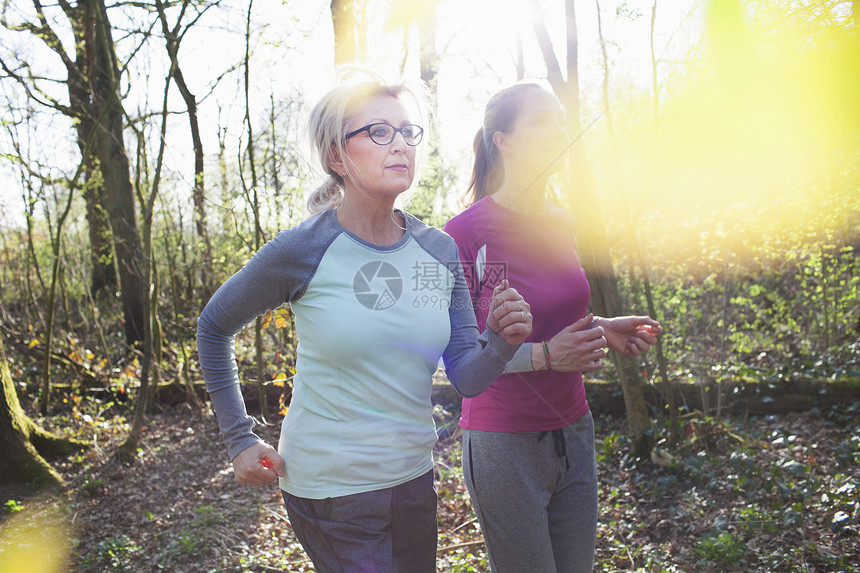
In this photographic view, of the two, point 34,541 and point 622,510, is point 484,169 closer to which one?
point 622,510

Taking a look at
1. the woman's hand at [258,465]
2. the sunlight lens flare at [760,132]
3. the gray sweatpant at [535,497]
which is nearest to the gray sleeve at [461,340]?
the gray sweatpant at [535,497]

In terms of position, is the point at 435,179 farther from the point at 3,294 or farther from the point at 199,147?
the point at 3,294

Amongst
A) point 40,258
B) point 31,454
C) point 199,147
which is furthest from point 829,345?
point 40,258

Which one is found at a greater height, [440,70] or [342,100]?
[440,70]

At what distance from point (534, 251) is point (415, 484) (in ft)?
2.72

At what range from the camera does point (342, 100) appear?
67.7 inches

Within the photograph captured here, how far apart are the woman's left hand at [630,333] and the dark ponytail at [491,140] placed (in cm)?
63

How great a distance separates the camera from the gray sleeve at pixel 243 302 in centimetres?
157

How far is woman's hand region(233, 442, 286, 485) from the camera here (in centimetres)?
156

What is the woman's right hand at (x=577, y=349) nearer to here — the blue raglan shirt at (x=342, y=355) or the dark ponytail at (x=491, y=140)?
the blue raglan shirt at (x=342, y=355)

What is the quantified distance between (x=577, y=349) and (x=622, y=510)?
269 cm

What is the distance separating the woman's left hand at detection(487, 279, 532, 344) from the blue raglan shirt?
0.05 m

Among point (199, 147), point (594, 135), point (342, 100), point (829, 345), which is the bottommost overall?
point (829, 345)

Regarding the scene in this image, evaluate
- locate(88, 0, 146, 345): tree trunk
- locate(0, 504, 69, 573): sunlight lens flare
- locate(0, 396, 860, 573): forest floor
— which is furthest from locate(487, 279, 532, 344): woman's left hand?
locate(88, 0, 146, 345): tree trunk
